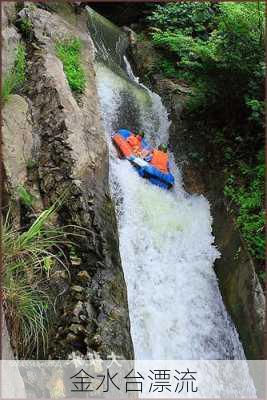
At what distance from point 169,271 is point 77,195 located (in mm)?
1714

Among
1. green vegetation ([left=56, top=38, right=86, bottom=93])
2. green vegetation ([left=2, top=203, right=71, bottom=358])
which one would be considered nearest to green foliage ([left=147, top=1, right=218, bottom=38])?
green vegetation ([left=56, top=38, right=86, bottom=93])

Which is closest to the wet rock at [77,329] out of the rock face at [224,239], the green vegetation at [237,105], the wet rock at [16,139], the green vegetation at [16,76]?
the wet rock at [16,139]

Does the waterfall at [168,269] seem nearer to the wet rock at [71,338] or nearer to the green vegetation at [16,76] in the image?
the wet rock at [71,338]

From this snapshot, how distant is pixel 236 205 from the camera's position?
252 inches

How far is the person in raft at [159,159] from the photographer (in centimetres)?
736

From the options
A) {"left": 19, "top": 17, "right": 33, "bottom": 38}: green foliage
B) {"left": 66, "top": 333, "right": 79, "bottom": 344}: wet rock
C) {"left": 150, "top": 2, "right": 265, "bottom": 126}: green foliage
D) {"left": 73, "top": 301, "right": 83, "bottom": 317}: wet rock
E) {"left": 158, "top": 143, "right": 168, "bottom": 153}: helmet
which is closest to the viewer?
{"left": 66, "top": 333, "right": 79, "bottom": 344}: wet rock

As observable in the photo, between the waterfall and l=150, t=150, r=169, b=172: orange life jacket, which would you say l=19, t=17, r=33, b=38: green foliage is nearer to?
the waterfall

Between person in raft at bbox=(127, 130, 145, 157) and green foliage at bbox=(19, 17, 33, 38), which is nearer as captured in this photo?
green foliage at bbox=(19, 17, 33, 38)

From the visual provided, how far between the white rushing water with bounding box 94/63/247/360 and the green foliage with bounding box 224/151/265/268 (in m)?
0.61

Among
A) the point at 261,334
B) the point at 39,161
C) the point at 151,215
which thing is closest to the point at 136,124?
the point at 151,215

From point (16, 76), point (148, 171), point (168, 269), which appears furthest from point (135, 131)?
point (168, 269)

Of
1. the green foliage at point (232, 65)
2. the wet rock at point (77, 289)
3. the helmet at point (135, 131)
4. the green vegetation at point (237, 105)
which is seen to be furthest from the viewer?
the helmet at point (135, 131)

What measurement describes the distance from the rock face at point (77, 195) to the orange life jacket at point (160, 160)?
121 centimetres

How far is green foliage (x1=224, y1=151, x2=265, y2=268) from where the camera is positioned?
5.79m
